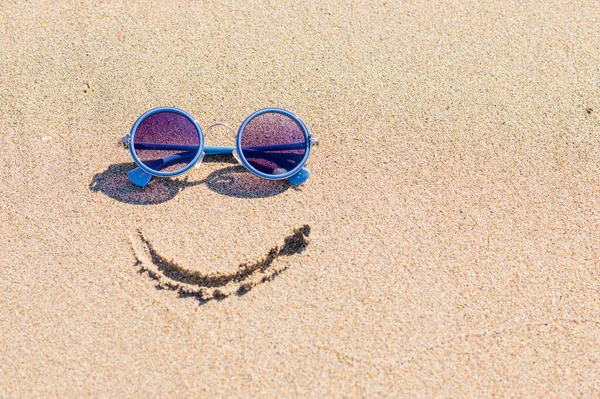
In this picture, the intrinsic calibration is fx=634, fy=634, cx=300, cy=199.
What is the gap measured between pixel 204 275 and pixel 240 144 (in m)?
0.64

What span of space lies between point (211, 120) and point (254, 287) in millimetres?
948

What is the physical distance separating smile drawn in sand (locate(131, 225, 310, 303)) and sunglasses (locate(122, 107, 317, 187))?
14.2 inches

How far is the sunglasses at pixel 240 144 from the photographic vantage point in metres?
2.83

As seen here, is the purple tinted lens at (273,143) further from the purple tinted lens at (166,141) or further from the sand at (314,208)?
the purple tinted lens at (166,141)

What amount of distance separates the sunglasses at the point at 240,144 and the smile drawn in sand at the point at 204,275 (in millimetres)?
360

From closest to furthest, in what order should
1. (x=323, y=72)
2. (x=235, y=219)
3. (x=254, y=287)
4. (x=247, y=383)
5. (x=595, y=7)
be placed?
1. (x=247, y=383)
2. (x=254, y=287)
3. (x=235, y=219)
4. (x=323, y=72)
5. (x=595, y=7)

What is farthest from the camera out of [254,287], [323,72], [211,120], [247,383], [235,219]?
[323,72]

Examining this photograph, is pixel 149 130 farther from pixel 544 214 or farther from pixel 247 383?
pixel 544 214

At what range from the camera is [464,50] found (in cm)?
339

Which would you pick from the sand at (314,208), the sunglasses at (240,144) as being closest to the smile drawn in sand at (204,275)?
the sand at (314,208)

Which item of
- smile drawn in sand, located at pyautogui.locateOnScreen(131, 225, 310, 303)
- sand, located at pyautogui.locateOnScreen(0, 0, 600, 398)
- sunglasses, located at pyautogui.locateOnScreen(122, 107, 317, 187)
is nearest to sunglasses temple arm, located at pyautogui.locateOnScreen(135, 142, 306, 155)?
sunglasses, located at pyautogui.locateOnScreen(122, 107, 317, 187)

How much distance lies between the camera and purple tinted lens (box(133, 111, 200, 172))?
9.30ft

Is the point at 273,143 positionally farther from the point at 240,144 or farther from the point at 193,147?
the point at 193,147

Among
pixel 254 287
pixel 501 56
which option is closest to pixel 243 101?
pixel 254 287
